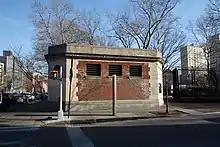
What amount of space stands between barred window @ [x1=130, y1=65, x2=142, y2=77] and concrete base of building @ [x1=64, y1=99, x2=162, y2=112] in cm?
211

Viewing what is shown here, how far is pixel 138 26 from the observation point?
166ft

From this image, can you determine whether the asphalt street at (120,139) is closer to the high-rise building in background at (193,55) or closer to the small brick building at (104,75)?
the small brick building at (104,75)

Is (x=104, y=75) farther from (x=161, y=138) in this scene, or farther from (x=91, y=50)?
(x=161, y=138)

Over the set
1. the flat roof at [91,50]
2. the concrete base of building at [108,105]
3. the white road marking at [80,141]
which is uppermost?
the flat roof at [91,50]

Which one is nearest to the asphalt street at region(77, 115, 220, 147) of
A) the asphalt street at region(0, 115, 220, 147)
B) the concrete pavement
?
the asphalt street at region(0, 115, 220, 147)

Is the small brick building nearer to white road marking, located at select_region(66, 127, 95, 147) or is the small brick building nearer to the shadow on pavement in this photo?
the shadow on pavement

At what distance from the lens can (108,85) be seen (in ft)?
86.0

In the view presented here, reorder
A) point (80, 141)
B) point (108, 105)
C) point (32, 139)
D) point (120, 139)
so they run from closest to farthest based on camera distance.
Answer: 1. point (80, 141)
2. point (120, 139)
3. point (32, 139)
4. point (108, 105)

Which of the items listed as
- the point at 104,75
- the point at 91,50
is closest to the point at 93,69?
the point at 104,75

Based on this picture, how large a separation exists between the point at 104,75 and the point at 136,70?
2.86m

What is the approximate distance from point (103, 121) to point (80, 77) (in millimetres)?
6323

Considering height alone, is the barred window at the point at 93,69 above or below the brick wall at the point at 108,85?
above

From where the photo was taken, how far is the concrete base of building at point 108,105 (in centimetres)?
2502

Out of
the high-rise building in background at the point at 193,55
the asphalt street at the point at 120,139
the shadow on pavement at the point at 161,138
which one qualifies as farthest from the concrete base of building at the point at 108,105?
the high-rise building in background at the point at 193,55
